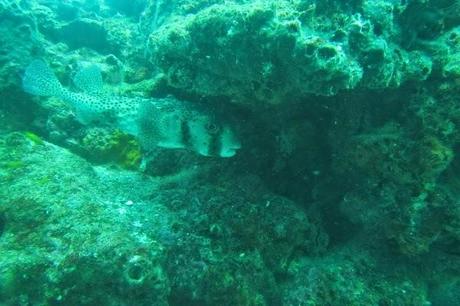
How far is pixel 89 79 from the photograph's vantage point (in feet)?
18.3

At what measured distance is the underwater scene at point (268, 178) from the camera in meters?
3.59

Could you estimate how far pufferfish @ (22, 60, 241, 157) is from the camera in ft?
15.2

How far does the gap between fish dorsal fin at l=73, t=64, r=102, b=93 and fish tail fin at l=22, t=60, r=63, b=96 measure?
48 centimetres

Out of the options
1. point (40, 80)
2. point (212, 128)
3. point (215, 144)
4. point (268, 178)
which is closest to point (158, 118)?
point (212, 128)

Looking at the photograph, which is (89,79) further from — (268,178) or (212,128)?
(268,178)

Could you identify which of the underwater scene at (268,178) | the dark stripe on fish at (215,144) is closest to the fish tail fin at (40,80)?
the underwater scene at (268,178)

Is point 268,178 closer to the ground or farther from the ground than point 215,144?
closer to the ground

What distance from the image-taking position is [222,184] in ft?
16.2

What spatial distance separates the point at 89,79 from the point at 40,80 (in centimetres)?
100

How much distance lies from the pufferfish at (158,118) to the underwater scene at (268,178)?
3cm

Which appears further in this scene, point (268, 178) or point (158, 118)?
point (268, 178)

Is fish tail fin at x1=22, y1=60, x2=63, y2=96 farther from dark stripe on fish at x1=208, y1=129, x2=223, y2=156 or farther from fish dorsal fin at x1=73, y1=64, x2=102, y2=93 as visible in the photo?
dark stripe on fish at x1=208, y1=129, x2=223, y2=156

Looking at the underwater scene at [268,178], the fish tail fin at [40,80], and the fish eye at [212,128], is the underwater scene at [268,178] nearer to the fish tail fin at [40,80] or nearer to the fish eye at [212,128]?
the fish eye at [212,128]

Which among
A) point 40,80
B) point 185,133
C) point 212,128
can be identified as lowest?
point 40,80
